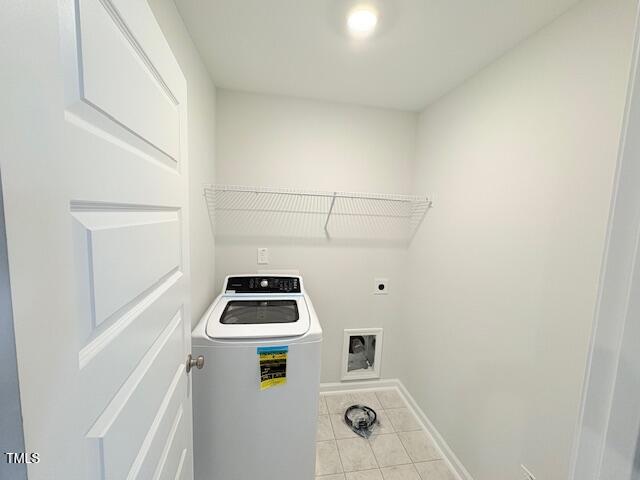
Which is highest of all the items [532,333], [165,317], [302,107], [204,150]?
[302,107]

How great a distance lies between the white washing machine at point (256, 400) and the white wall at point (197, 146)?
0.30 metres

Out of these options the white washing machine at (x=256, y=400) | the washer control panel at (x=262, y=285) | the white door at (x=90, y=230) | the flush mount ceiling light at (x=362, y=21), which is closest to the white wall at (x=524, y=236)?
the flush mount ceiling light at (x=362, y=21)

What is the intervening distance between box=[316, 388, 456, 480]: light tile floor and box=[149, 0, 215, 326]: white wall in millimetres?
1271

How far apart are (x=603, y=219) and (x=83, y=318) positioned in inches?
60.3

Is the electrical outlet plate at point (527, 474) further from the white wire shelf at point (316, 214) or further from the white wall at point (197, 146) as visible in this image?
the white wall at point (197, 146)

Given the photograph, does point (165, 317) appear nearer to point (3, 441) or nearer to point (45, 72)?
point (3, 441)

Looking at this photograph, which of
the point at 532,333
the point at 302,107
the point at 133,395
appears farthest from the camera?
the point at 302,107

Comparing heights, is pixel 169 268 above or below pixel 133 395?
above

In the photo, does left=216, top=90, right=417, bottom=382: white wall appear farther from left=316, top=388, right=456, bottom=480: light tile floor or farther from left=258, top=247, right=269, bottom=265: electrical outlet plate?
left=316, top=388, right=456, bottom=480: light tile floor

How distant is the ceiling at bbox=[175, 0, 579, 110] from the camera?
1.12 m

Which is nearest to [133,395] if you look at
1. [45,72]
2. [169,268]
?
[169,268]

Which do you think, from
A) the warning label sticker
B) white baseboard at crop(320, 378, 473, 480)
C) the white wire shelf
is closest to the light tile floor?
white baseboard at crop(320, 378, 473, 480)

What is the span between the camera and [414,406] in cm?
210

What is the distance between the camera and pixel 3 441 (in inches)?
10.9
